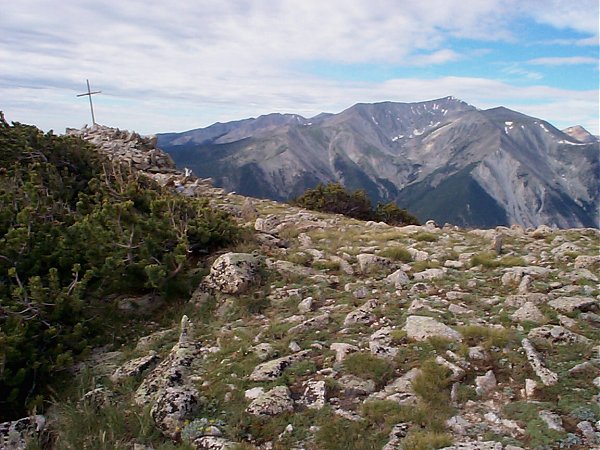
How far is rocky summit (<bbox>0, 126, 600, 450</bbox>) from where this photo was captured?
16.9ft

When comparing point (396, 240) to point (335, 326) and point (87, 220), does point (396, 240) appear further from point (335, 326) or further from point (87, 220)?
point (87, 220)

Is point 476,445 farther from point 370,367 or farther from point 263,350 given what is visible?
point 263,350

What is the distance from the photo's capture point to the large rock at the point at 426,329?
657cm

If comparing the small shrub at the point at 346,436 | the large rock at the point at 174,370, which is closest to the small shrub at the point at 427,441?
the small shrub at the point at 346,436

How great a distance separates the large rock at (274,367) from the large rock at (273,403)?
338 millimetres

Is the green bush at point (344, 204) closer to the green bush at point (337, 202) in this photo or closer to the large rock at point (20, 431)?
the green bush at point (337, 202)

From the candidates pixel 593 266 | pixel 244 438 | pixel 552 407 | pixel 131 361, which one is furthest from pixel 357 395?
pixel 593 266

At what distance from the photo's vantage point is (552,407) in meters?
5.12

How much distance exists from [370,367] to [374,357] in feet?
0.85

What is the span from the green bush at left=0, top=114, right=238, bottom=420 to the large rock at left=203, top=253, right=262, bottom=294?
674 millimetres

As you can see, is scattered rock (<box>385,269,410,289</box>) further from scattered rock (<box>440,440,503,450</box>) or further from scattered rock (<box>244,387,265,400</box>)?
scattered rock (<box>440,440,503,450</box>)

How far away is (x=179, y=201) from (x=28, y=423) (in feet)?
20.3

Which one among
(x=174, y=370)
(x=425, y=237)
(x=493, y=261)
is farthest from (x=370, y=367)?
(x=425, y=237)

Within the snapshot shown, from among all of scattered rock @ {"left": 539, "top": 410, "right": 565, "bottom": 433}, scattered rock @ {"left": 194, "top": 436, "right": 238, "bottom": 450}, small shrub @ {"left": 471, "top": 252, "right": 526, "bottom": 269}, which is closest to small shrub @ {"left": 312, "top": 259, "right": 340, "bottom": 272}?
small shrub @ {"left": 471, "top": 252, "right": 526, "bottom": 269}
